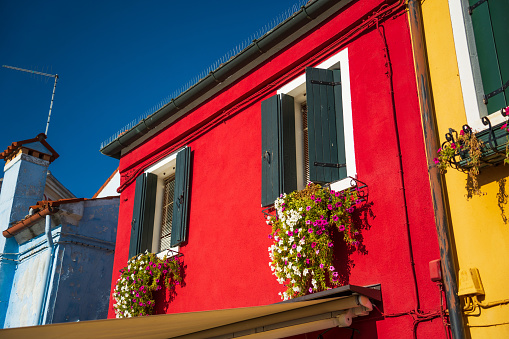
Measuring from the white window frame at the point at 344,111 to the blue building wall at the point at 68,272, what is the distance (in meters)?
6.12

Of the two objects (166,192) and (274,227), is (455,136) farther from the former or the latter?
(166,192)

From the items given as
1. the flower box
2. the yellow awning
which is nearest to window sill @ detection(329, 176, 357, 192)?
the yellow awning

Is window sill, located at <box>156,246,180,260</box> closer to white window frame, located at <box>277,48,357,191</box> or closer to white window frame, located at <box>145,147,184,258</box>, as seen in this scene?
white window frame, located at <box>145,147,184,258</box>

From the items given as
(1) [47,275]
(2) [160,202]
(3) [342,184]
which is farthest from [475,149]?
(1) [47,275]

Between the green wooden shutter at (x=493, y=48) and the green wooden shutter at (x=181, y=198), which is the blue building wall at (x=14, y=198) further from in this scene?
the green wooden shutter at (x=493, y=48)

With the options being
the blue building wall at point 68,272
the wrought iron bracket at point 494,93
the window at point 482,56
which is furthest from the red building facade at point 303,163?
the blue building wall at point 68,272

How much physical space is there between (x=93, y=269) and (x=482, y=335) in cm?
883

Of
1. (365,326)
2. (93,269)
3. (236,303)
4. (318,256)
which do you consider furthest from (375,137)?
(93,269)

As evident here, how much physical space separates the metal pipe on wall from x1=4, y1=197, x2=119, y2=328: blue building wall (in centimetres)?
815

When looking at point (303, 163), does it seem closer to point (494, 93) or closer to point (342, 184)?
point (342, 184)

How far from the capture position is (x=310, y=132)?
655 centimetres

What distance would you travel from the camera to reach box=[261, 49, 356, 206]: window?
6301 mm

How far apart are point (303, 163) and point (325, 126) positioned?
82 centimetres

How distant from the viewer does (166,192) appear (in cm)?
972
